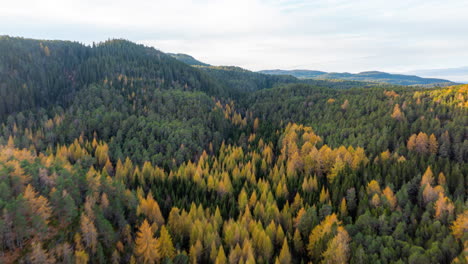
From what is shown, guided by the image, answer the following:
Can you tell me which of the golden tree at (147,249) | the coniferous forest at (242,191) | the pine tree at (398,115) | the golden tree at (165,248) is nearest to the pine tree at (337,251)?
the coniferous forest at (242,191)

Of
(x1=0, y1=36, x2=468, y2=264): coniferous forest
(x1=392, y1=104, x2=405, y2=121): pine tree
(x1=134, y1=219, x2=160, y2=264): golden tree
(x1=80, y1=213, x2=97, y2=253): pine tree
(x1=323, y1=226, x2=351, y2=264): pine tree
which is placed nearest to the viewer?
(x1=323, y1=226, x2=351, y2=264): pine tree

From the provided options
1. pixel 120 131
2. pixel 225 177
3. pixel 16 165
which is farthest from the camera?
pixel 120 131

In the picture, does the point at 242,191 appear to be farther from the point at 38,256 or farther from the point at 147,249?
the point at 38,256

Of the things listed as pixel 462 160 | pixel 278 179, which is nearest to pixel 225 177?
pixel 278 179

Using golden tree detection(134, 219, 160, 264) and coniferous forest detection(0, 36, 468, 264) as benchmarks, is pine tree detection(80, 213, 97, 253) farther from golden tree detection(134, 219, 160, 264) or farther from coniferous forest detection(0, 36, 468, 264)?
golden tree detection(134, 219, 160, 264)

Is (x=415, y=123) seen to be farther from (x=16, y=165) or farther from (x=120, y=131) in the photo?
(x=16, y=165)

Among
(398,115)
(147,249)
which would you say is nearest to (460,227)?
(147,249)

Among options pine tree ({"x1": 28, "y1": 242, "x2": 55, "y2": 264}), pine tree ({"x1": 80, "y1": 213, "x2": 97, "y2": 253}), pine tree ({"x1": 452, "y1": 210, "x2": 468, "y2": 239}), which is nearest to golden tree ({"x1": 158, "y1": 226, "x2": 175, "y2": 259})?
pine tree ({"x1": 80, "y1": 213, "x2": 97, "y2": 253})

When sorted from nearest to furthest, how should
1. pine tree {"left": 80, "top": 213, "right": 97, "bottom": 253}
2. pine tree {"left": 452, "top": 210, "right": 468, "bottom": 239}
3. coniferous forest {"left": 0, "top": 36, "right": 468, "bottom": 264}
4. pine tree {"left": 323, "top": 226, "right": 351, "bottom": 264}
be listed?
1. pine tree {"left": 323, "top": 226, "right": 351, "bottom": 264}
2. coniferous forest {"left": 0, "top": 36, "right": 468, "bottom": 264}
3. pine tree {"left": 80, "top": 213, "right": 97, "bottom": 253}
4. pine tree {"left": 452, "top": 210, "right": 468, "bottom": 239}

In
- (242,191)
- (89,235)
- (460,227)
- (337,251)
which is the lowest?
(89,235)
